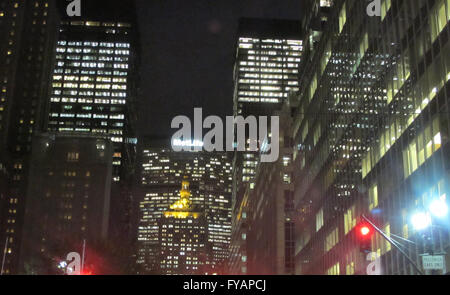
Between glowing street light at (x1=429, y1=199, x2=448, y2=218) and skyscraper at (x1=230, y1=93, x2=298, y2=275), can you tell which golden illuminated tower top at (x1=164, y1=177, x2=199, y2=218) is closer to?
glowing street light at (x1=429, y1=199, x2=448, y2=218)

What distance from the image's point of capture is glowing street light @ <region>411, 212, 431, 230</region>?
3855 centimetres

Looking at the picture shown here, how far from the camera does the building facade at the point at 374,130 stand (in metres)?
38.5

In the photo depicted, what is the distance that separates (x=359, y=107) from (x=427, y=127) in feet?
60.9

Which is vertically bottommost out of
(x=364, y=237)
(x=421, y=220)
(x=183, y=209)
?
(x=364, y=237)

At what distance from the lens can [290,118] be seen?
4535 inches

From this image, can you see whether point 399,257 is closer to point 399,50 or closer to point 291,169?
point 399,50

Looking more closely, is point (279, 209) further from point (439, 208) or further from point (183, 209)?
point (439, 208)

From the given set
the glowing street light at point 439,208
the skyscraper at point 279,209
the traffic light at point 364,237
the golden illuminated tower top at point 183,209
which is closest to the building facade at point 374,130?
the glowing street light at point 439,208

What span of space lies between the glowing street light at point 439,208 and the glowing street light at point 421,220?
3.85 ft

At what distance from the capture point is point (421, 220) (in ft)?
131

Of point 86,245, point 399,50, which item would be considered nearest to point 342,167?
point 399,50

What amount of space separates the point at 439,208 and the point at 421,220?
3471 millimetres

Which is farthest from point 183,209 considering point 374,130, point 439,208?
point 374,130
